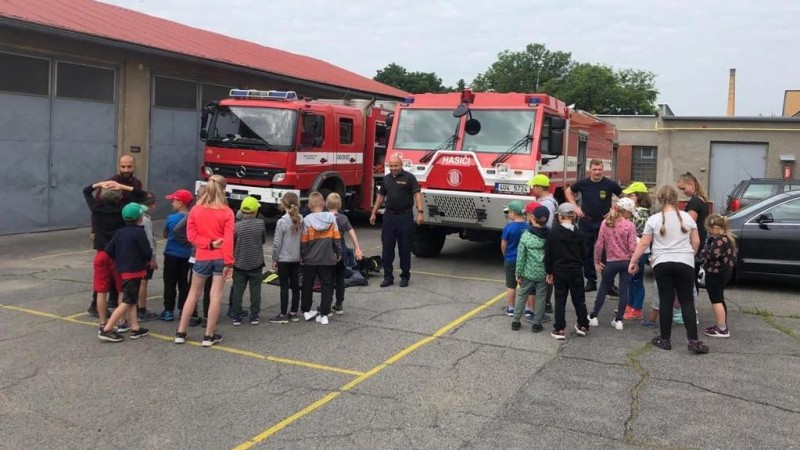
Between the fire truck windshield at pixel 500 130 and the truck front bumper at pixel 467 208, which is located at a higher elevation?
the fire truck windshield at pixel 500 130

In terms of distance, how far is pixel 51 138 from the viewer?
13680mm

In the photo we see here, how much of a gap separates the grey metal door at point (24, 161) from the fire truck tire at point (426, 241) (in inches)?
315

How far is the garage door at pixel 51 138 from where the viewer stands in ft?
42.4

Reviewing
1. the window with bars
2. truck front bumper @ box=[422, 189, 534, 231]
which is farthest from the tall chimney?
truck front bumper @ box=[422, 189, 534, 231]

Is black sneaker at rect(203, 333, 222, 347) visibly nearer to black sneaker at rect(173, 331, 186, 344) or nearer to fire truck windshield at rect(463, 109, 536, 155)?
black sneaker at rect(173, 331, 186, 344)

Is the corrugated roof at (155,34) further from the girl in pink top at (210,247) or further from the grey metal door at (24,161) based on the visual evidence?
the girl in pink top at (210,247)

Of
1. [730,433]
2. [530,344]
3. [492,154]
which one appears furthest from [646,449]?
[492,154]

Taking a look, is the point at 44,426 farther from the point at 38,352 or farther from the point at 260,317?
the point at 260,317

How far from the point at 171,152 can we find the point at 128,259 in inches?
443

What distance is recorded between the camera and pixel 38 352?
230 inches

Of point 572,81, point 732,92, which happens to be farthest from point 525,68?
point 732,92

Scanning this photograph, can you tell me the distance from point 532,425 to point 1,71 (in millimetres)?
12664

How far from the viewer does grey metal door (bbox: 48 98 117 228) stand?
13859 mm

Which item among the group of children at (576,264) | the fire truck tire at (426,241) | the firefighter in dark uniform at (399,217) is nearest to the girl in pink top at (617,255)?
the group of children at (576,264)
